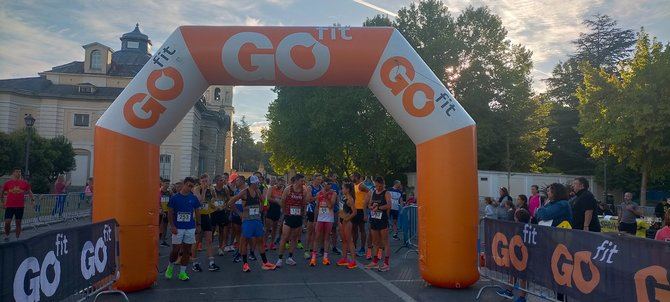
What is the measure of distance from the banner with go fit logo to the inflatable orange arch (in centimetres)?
75

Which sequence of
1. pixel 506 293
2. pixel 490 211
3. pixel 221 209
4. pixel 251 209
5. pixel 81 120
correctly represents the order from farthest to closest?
pixel 81 120 < pixel 490 211 < pixel 221 209 < pixel 251 209 < pixel 506 293

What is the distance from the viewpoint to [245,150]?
372ft

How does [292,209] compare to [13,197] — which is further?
[13,197]

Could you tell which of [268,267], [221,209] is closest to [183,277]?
[268,267]

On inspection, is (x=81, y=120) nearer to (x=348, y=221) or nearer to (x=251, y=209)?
(x=251, y=209)

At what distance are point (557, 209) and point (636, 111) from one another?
2393 cm

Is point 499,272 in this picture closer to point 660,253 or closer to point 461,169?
point 461,169

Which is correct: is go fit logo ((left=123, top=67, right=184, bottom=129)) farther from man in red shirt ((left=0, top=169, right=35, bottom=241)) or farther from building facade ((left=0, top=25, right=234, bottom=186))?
building facade ((left=0, top=25, right=234, bottom=186))

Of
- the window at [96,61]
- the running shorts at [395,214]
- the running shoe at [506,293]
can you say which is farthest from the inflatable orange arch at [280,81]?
the window at [96,61]

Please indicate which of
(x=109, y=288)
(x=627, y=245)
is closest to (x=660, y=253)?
(x=627, y=245)

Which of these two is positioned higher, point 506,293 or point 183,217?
point 183,217

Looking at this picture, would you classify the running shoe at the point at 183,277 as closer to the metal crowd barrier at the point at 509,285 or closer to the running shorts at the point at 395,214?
the metal crowd barrier at the point at 509,285

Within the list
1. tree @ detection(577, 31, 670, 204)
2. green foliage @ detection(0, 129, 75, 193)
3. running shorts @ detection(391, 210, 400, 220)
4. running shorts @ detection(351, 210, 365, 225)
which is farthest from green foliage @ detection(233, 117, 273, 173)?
running shorts @ detection(351, 210, 365, 225)

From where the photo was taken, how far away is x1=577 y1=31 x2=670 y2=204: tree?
2773 centimetres
